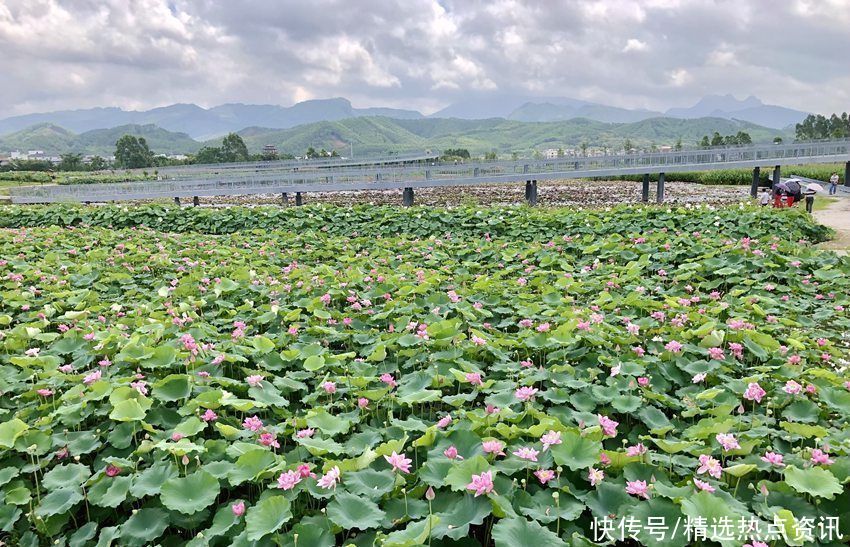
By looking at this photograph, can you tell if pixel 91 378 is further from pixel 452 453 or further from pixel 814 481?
pixel 814 481

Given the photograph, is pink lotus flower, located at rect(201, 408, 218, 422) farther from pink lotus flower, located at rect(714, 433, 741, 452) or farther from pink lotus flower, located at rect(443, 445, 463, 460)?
pink lotus flower, located at rect(714, 433, 741, 452)

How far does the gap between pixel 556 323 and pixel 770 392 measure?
1.96 metres

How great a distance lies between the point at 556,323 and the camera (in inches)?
217

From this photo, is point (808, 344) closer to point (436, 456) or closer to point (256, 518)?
point (436, 456)

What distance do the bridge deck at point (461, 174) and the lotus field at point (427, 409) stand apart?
2024 cm

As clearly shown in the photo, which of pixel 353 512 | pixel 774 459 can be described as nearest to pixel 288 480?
pixel 353 512

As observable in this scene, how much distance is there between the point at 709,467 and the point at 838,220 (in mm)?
22240

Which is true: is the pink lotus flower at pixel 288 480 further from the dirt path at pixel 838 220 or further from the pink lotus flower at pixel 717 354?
the dirt path at pixel 838 220

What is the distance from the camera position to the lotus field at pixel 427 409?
2.72 meters

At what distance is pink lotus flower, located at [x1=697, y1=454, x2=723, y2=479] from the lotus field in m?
→ 0.01

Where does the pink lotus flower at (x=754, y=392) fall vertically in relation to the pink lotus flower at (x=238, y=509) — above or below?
above

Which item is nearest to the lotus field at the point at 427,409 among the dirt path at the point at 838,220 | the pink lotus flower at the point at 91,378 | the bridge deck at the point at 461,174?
the pink lotus flower at the point at 91,378

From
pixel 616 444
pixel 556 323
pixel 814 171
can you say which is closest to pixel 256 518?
pixel 616 444

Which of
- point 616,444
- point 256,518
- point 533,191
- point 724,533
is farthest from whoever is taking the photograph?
point 533,191
